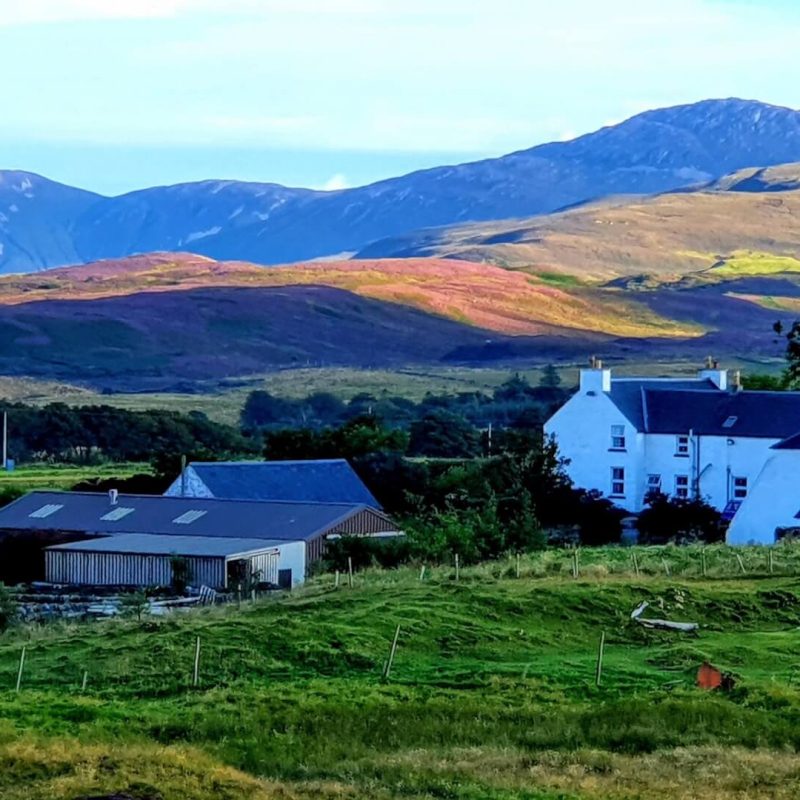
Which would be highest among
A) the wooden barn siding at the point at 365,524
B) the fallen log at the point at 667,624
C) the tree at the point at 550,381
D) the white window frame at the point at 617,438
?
the tree at the point at 550,381

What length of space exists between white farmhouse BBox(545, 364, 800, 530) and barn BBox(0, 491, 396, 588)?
1282cm

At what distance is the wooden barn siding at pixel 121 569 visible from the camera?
142 ft

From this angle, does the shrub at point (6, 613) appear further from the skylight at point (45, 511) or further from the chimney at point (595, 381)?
the chimney at point (595, 381)

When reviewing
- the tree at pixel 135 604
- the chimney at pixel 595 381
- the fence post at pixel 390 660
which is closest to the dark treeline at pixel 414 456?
the chimney at pixel 595 381

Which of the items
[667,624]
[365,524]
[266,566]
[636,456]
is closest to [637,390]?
[636,456]

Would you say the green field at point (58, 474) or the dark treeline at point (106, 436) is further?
the dark treeline at point (106, 436)

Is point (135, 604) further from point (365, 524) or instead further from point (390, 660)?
point (365, 524)

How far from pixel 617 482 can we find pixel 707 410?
160 inches

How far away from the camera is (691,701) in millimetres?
22891

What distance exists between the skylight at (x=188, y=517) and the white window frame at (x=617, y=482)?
57.9 feet

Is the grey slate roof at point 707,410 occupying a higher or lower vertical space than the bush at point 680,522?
higher

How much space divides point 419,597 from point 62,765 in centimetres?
1362

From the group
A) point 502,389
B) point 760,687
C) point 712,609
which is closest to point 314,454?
point 712,609

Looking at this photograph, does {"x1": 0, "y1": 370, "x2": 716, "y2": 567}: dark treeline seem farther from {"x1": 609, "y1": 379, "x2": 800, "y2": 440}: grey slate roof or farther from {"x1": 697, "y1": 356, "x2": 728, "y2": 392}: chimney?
{"x1": 697, "y1": 356, "x2": 728, "y2": 392}: chimney
